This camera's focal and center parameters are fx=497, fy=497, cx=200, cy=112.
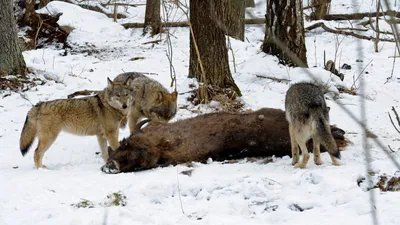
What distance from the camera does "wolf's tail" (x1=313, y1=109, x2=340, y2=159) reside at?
5586 millimetres

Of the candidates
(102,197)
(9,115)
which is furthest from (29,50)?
(102,197)

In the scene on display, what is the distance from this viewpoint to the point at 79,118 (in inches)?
277

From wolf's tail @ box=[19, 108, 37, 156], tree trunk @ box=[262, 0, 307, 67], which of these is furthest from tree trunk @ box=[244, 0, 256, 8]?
tree trunk @ box=[262, 0, 307, 67]

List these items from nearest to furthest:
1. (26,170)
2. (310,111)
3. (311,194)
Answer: (311,194)
(310,111)
(26,170)

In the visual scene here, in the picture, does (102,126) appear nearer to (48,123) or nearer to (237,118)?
(48,123)

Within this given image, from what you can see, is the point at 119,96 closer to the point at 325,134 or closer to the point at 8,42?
the point at 325,134

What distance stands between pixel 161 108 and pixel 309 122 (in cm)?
328

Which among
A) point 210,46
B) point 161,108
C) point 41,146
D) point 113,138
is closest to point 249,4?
point 113,138

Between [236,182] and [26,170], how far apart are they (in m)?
2.97

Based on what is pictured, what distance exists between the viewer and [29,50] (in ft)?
49.0

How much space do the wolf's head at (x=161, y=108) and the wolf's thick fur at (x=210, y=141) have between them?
1.24 m

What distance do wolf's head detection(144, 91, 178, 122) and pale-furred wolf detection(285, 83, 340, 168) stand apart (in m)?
2.78

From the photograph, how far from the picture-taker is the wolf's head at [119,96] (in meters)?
7.30

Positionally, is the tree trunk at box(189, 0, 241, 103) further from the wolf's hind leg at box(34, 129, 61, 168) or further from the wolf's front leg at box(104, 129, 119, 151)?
the wolf's hind leg at box(34, 129, 61, 168)
